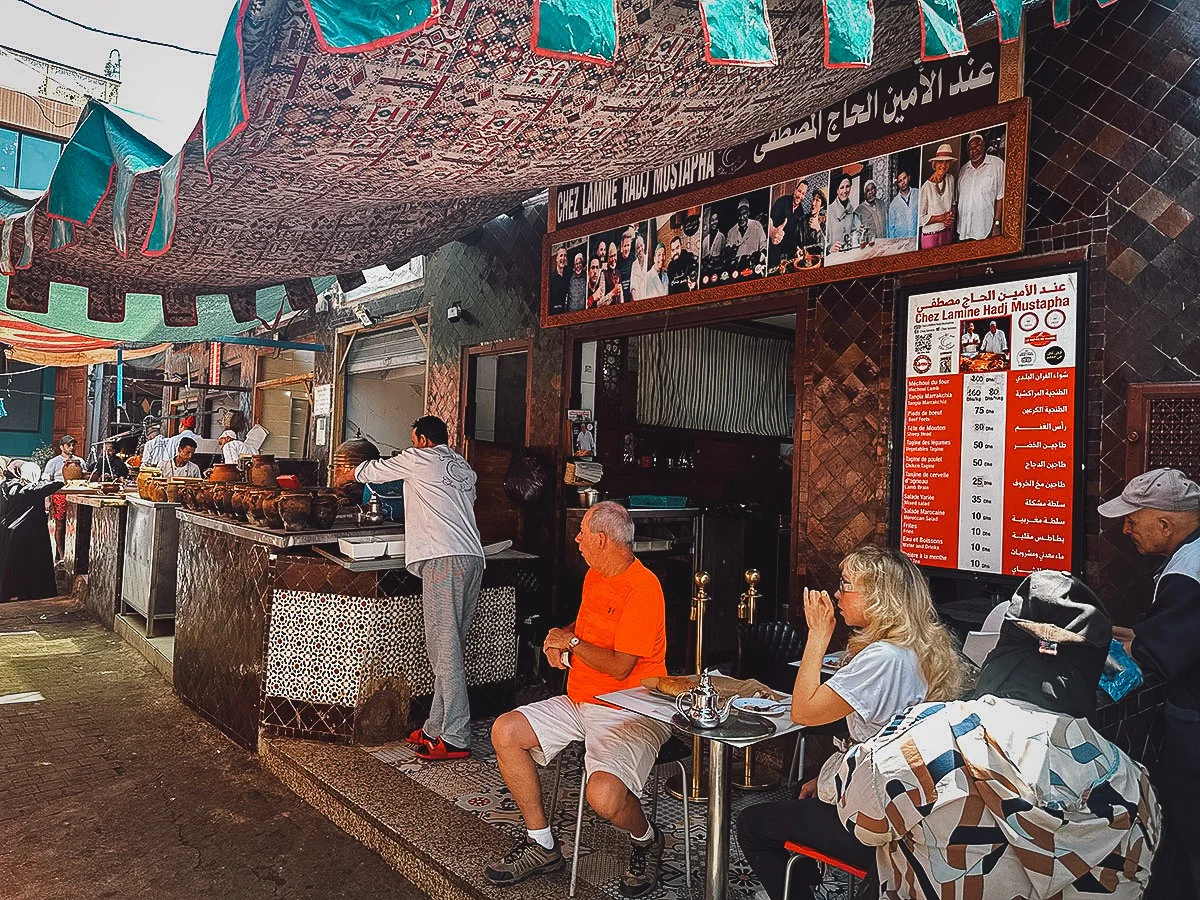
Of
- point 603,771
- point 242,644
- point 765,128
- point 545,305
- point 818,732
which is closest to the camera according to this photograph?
point 603,771

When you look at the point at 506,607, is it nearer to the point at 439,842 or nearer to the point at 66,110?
the point at 439,842

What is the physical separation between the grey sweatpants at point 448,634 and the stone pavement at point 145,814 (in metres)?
0.78

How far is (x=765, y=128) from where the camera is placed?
4488 mm

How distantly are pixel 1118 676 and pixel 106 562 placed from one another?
8968 mm

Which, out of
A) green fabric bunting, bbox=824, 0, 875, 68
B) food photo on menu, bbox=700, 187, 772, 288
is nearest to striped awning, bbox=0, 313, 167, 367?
food photo on menu, bbox=700, 187, 772, 288

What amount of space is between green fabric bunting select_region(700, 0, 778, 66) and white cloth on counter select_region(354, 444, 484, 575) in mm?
2961

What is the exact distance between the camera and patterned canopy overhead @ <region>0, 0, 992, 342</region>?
301cm

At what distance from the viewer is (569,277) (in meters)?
6.08

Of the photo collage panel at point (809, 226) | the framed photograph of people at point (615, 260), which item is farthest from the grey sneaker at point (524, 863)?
the framed photograph of people at point (615, 260)

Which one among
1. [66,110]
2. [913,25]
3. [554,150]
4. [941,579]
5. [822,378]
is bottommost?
[941,579]

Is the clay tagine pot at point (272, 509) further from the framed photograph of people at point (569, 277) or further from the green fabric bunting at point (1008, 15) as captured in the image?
the green fabric bunting at point (1008, 15)

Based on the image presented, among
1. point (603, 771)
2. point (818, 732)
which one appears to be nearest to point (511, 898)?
point (603, 771)

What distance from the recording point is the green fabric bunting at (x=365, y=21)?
2375 millimetres

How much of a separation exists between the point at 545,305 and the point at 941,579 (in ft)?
11.3
